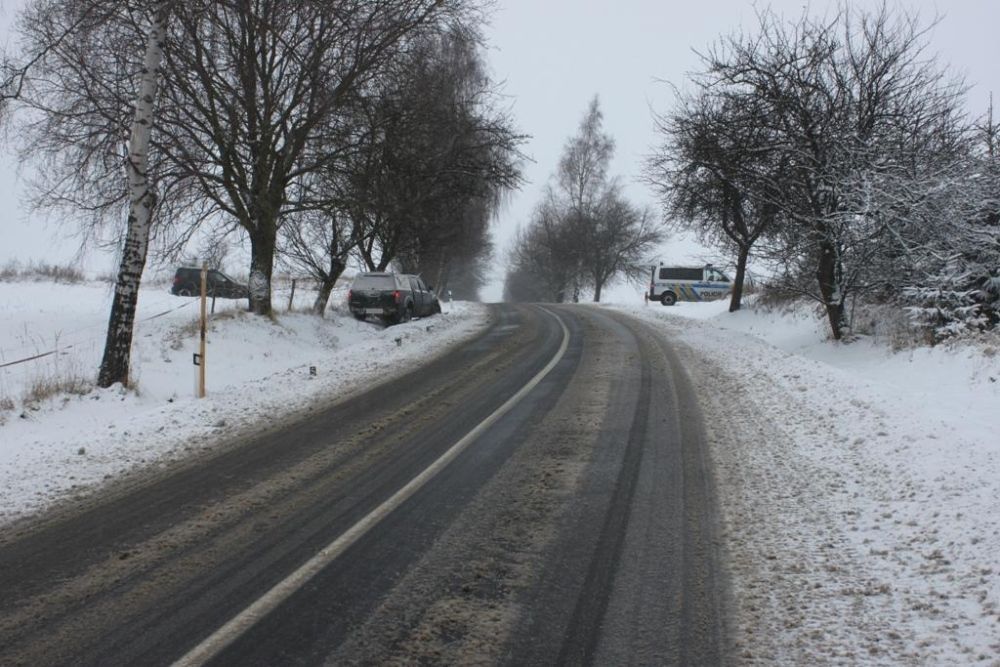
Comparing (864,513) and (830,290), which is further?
(830,290)

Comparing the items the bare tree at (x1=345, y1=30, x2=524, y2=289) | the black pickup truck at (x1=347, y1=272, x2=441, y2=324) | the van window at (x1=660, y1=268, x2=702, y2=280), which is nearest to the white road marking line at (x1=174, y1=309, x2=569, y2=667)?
the bare tree at (x1=345, y1=30, x2=524, y2=289)

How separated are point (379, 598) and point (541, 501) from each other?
1.92m

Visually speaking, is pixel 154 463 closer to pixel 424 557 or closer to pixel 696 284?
pixel 424 557

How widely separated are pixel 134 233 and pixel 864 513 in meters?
9.61

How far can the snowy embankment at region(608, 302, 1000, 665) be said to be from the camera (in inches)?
140

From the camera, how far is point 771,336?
19.9m

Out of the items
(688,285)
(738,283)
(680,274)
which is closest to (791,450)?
(738,283)

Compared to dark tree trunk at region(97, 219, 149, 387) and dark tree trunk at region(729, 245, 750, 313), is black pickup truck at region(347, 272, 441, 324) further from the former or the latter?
dark tree trunk at region(729, 245, 750, 313)

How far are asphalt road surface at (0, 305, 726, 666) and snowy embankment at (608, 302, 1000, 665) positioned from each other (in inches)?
12.2

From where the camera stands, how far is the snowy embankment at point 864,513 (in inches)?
140

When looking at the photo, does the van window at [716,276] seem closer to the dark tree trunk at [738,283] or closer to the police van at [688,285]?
the police van at [688,285]

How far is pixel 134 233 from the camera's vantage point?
377 inches

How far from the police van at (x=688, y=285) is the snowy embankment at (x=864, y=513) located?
90.3 ft

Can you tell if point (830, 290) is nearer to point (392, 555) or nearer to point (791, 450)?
point (791, 450)
